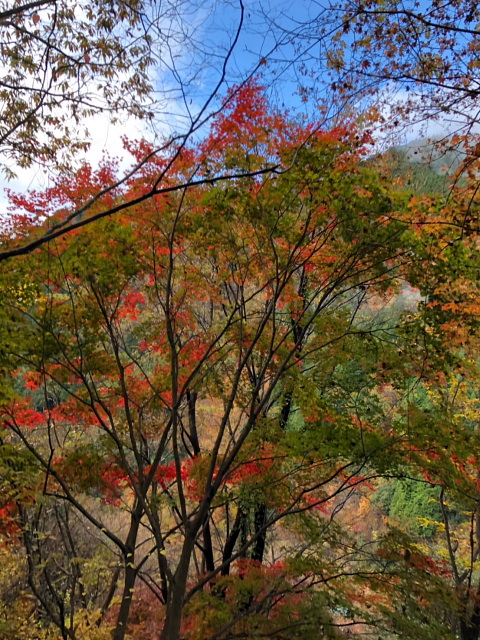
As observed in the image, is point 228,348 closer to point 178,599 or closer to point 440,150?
point 178,599

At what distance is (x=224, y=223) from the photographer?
16.6 feet

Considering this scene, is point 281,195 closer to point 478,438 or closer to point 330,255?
point 330,255

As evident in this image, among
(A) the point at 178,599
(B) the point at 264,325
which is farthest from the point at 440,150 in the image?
(A) the point at 178,599

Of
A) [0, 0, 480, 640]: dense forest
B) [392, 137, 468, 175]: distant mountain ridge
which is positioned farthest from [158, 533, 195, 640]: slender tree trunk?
[392, 137, 468, 175]: distant mountain ridge

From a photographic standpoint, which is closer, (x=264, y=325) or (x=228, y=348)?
(x=264, y=325)

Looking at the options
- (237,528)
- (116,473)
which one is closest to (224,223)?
(116,473)

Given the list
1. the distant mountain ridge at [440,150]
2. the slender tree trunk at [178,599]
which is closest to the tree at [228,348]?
the slender tree trunk at [178,599]

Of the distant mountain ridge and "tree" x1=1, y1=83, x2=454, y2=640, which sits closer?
the distant mountain ridge

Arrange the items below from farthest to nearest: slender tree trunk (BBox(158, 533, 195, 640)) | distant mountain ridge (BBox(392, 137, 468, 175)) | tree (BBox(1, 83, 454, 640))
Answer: tree (BBox(1, 83, 454, 640)) < slender tree trunk (BBox(158, 533, 195, 640)) < distant mountain ridge (BBox(392, 137, 468, 175))

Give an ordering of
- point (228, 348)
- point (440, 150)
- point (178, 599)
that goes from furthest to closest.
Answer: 1. point (228, 348)
2. point (178, 599)
3. point (440, 150)

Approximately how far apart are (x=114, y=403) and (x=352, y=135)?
5.39 metres

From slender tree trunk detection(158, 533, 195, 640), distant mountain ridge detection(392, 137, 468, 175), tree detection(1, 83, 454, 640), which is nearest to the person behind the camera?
distant mountain ridge detection(392, 137, 468, 175)

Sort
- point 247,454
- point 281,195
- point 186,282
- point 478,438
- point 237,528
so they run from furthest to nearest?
point 237,528 → point 186,282 → point 247,454 → point 478,438 → point 281,195

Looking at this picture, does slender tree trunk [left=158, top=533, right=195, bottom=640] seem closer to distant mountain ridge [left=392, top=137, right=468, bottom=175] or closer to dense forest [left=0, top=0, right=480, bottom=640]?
dense forest [left=0, top=0, right=480, bottom=640]
